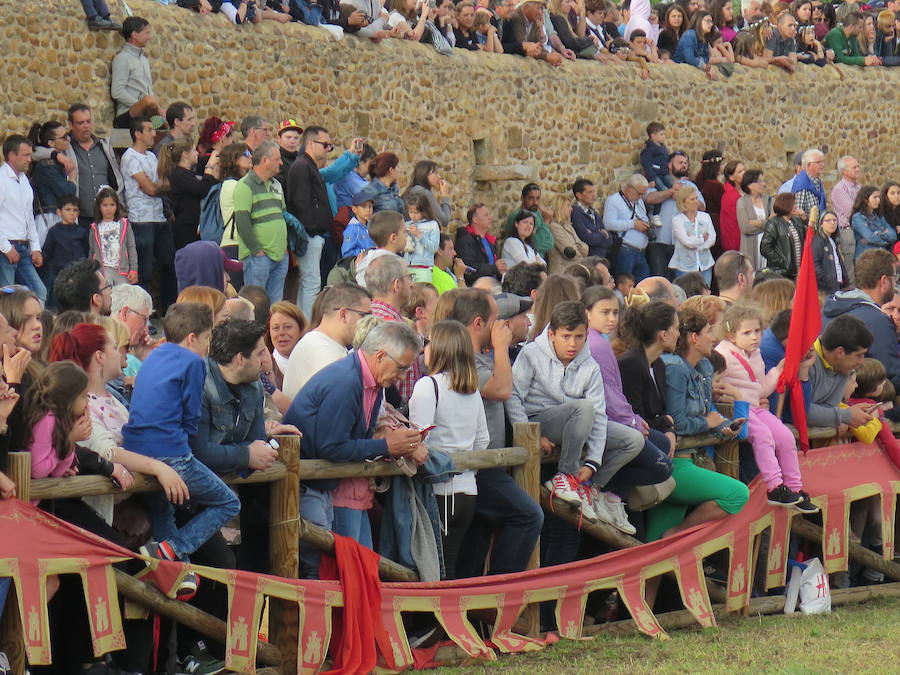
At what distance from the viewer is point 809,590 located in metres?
8.30

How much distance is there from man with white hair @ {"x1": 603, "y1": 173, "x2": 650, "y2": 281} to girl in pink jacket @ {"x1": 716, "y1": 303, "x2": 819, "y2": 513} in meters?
8.61

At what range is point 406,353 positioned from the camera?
6.50 meters

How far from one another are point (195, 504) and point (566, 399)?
2107 mm

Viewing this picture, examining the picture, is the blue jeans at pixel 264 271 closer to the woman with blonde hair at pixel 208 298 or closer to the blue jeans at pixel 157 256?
the blue jeans at pixel 157 256

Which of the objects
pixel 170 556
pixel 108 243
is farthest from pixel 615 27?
pixel 170 556

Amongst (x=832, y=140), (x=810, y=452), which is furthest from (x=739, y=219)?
(x=810, y=452)

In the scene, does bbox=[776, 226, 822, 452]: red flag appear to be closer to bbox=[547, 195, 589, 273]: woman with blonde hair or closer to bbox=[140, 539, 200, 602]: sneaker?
bbox=[140, 539, 200, 602]: sneaker

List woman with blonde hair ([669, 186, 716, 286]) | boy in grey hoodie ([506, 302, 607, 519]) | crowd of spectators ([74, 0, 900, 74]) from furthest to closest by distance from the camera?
woman with blonde hair ([669, 186, 716, 286])
crowd of spectators ([74, 0, 900, 74])
boy in grey hoodie ([506, 302, 607, 519])

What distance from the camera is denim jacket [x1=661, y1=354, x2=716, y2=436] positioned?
790 centimetres

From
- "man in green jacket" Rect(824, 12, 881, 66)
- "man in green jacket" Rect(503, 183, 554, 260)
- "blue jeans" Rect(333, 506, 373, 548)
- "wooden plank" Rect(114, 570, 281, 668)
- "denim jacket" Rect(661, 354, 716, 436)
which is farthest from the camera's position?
"man in green jacket" Rect(824, 12, 881, 66)

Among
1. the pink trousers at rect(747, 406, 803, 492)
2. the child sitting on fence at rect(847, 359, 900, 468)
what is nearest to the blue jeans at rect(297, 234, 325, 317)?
the child sitting on fence at rect(847, 359, 900, 468)

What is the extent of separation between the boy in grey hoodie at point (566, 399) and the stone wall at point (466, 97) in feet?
22.8

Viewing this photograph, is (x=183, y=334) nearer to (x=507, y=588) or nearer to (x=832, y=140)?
(x=507, y=588)

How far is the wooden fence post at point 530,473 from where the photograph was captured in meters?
7.16
